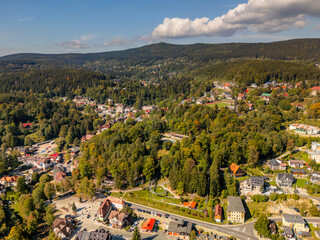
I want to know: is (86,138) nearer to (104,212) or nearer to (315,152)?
(104,212)

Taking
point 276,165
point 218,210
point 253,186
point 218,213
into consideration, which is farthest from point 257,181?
point 218,213

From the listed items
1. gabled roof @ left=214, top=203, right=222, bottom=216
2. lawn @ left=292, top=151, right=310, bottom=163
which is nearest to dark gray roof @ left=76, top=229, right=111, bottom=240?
gabled roof @ left=214, top=203, right=222, bottom=216

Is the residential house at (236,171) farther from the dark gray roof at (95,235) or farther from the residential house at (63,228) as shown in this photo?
the residential house at (63,228)

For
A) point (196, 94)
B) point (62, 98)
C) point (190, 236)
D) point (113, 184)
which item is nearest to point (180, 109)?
point (196, 94)

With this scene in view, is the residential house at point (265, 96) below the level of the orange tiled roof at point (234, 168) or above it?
above

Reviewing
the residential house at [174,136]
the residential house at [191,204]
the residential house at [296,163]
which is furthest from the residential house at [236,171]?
the residential house at [174,136]

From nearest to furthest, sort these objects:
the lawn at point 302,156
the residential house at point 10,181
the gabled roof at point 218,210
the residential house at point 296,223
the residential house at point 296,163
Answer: the residential house at point 296,223
the gabled roof at point 218,210
the residential house at point 296,163
the lawn at point 302,156
the residential house at point 10,181
